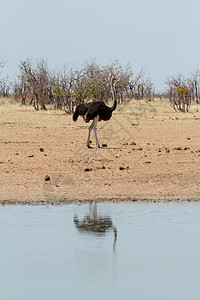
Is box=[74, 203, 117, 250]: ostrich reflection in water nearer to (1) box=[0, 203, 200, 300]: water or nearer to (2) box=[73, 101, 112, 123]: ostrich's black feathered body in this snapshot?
(1) box=[0, 203, 200, 300]: water

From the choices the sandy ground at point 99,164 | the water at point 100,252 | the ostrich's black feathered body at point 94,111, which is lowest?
the water at point 100,252

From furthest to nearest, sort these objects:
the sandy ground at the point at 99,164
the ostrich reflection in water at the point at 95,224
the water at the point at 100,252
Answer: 1. the sandy ground at the point at 99,164
2. the ostrich reflection in water at the point at 95,224
3. the water at the point at 100,252

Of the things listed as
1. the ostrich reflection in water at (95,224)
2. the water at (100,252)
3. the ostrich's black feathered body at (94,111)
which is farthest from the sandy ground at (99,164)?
the ostrich reflection in water at (95,224)

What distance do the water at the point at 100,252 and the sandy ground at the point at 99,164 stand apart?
1.00m

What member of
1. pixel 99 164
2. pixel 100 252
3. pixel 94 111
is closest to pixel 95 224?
pixel 100 252

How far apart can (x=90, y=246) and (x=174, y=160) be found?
6647 millimetres

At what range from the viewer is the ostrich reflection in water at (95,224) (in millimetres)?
7215

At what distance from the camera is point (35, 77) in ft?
116

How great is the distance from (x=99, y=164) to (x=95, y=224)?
16.3ft

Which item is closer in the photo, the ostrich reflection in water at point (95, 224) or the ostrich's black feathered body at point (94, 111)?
the ostrich reflection in water at point (95, 224)

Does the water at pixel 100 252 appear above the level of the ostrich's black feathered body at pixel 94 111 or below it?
below

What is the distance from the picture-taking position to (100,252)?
244 inches

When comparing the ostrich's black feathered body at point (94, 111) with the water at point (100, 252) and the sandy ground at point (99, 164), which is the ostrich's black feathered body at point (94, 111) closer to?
the sandy ground at point (99, 164)

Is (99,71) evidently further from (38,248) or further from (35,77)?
(38,248)
